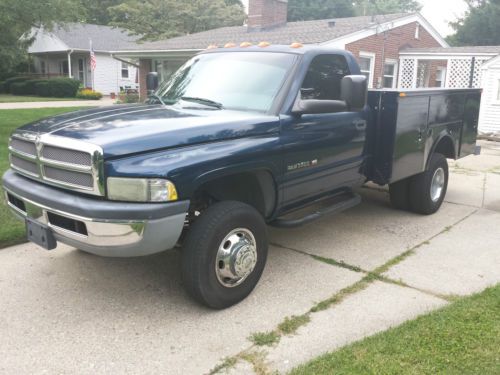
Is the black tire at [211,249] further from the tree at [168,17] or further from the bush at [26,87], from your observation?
the bush at [26,87]

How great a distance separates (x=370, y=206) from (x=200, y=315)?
12.8ft

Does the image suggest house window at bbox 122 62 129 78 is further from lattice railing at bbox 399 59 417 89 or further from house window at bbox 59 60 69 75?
lattice railing at bbox 399 59 417 89

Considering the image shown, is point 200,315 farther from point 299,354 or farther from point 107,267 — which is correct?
point 107,267

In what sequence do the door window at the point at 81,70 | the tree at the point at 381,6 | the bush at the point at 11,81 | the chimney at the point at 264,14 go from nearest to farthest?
the chimney at the point at 264,14, the bush at the point at 11,81, the door window at the point at 81,70, the tree at the point at 381,6

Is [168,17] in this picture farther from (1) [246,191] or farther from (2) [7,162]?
(1) [246,191]

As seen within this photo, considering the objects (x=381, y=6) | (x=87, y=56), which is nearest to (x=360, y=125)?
(x=87, y=56)

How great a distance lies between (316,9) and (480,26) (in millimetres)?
25117

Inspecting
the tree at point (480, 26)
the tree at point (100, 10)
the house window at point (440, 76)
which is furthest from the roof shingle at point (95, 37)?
the tree at point (480, 26)

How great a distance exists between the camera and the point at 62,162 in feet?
11.5

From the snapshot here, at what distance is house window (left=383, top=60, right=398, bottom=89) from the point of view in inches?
808

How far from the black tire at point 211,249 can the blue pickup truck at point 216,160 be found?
0.01m

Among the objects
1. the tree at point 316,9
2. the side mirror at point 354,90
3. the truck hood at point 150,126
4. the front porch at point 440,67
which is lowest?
the truck hood at point 150,126

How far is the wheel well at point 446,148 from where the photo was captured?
268 inches

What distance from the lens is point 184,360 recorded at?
3.27 m
